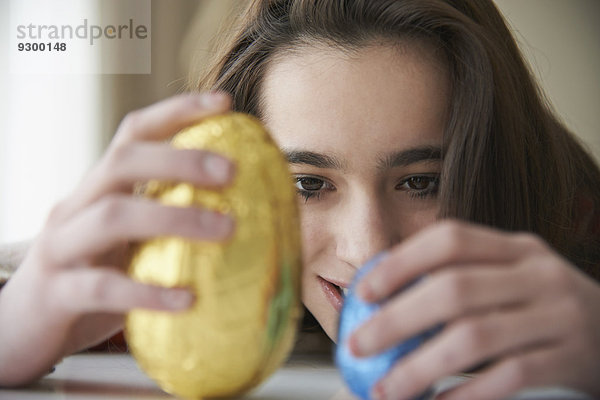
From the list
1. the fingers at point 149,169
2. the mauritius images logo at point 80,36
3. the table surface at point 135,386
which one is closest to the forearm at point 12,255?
the table surface at point 135,386

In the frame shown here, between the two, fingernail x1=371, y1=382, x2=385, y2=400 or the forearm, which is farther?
the forearm

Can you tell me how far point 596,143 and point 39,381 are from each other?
2.00 m

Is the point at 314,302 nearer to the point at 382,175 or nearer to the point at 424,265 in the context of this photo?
the point at 382,175

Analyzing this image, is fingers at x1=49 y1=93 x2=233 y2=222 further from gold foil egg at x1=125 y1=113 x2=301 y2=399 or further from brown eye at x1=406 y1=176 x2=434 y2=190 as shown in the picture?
brown eye at x1=406 y1=176 x2=434 y2=190

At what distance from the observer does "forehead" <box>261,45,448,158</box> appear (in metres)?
0.81

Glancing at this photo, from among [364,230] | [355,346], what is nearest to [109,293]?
[355,346]

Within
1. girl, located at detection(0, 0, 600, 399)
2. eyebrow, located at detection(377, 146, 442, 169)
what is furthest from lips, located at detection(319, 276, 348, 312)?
eyebrow, located at detection(377, 146, 442, 169)

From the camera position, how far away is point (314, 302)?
1.01 meters

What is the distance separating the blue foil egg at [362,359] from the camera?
0.40 meters

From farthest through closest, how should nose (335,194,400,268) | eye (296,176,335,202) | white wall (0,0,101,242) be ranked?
white wall (0,0,101,242) < eye (296,176,335,202) < nose (335,194,400,268)

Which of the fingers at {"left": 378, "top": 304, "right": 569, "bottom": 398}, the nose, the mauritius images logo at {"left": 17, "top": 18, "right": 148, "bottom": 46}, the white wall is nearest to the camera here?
the fingers at {"left": 378, "top": 304, "right": 569, "bottom": 398}

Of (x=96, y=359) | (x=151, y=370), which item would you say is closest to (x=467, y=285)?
(x=151, y=370)

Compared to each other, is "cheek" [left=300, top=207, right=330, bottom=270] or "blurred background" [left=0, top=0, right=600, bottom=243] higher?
"blurred background" [left=0, top=0, right=600, bottom=243]

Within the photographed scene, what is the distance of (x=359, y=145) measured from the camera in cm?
81
